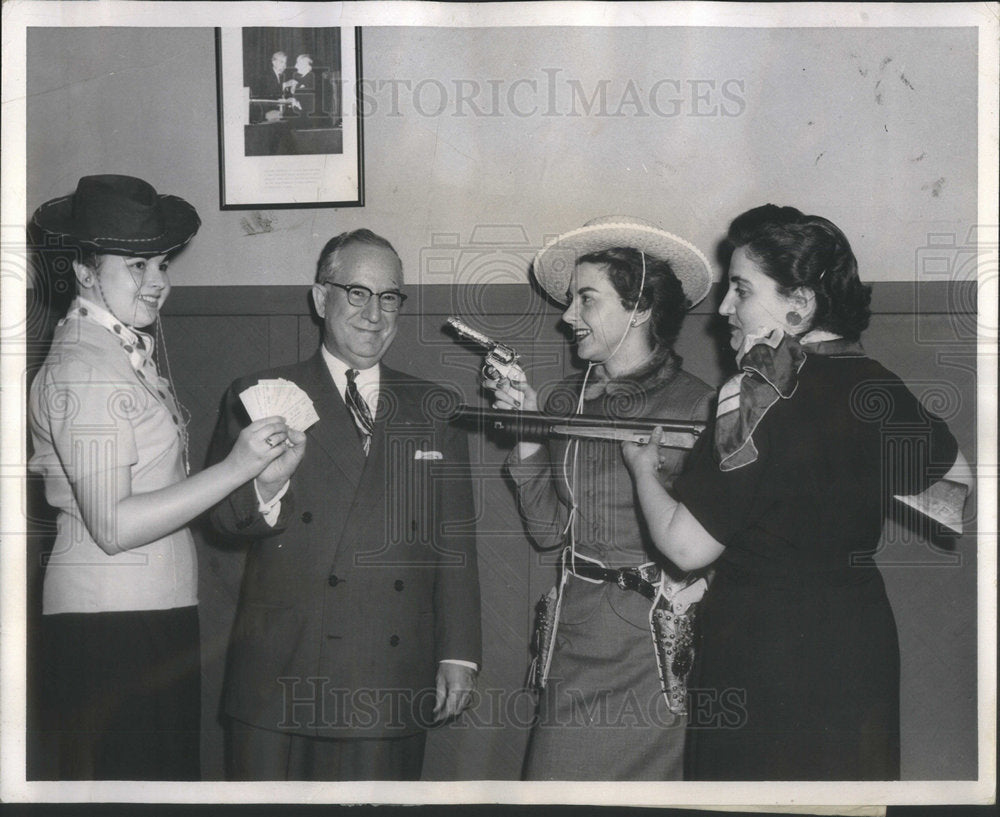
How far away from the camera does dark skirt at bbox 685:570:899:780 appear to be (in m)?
1.99

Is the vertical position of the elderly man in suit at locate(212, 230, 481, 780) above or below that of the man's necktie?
below

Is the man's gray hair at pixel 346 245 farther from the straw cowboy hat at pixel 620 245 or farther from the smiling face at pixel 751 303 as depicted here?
the smiling face at pixel 751 303

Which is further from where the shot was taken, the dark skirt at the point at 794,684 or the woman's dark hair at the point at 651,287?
the woman's dark hair at the point at 651,287

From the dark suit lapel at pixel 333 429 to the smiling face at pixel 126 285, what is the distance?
43 centimetres

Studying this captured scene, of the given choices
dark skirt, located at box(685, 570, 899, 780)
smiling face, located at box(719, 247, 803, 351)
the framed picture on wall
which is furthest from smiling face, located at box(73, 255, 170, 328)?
dark skirt, located at box(685, 570, 899, 780)

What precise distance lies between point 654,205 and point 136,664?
1.70 metres

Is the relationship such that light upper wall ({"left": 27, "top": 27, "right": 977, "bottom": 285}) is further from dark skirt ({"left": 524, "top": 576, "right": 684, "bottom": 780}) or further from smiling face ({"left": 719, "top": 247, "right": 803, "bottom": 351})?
dark skirt ({"left": 524, "top": 576, "right": 684, "bottom": 780})

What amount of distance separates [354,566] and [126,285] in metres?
0.89

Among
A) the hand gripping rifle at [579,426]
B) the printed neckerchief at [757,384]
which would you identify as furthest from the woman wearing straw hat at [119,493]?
the printed neckerchief at [757,384]

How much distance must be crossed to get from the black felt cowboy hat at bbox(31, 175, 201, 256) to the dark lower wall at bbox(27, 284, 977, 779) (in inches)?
5.5

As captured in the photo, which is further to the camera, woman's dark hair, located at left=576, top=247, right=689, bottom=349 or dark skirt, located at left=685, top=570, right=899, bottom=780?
woman's dark hair, located at left=576, top=247, right=689, bottom=349

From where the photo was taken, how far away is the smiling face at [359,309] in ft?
6.89

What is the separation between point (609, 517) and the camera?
2062mm

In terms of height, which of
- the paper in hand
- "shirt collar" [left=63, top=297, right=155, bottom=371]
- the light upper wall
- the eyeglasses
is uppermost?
the light upper wall
